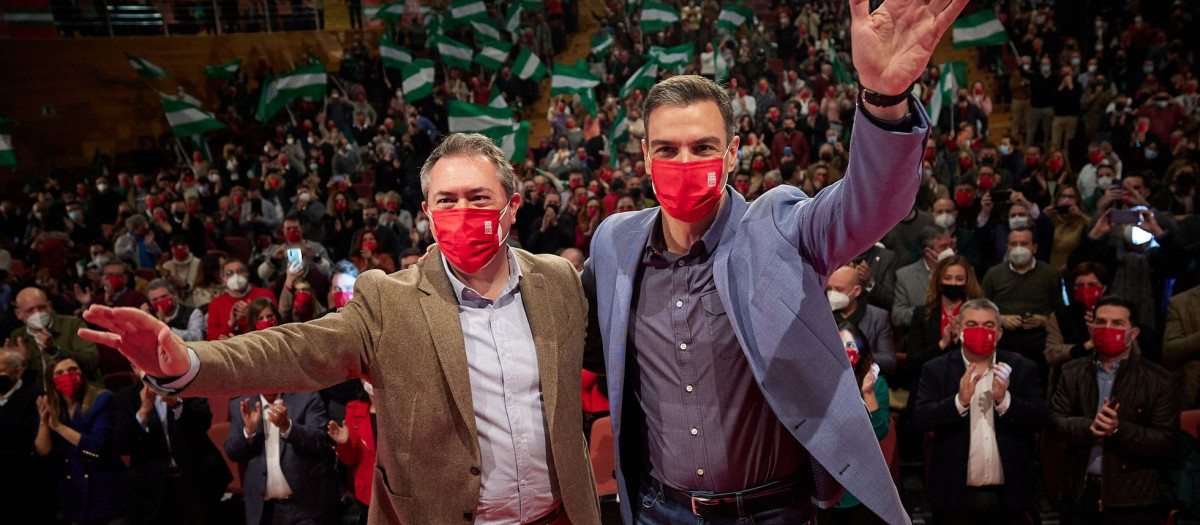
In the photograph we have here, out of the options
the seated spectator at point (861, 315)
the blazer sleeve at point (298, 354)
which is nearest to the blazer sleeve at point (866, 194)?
the blazer sleeve at point (298, 354)

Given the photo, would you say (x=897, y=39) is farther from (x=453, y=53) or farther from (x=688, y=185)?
(x=453, y=53)

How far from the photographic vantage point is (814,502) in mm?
2354

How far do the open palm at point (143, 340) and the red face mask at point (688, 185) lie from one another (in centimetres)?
115

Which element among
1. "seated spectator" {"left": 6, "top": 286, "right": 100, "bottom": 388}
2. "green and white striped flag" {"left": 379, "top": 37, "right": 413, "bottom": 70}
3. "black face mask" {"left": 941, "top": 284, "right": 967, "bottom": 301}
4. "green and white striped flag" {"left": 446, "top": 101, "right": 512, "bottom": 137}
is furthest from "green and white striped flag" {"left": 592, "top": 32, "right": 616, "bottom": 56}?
"black face mask" {"left": 941, "top": 284, "right": 967, "bottom": 301}

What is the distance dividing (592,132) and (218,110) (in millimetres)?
10512

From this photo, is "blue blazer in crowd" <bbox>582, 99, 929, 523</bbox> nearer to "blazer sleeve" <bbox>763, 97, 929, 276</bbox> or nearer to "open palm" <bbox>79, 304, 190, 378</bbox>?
"blazer sleeve" <bbox>763, 97, 929, 276</bbox>

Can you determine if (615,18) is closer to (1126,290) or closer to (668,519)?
(1126,290)

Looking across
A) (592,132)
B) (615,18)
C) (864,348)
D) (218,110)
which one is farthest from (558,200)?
(218,110)

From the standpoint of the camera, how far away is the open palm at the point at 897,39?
1.79 m

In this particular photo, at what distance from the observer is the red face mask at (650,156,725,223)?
7.45 feet

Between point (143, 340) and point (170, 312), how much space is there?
624cm

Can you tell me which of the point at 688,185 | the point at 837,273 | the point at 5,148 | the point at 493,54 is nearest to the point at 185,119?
the point at 5,148

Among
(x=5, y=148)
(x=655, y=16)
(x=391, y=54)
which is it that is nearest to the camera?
(x=5, y=148)

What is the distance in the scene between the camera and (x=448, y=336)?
7.78 feet
